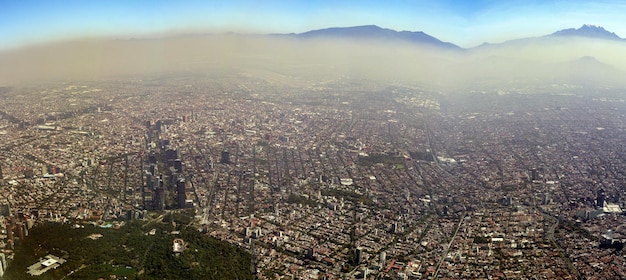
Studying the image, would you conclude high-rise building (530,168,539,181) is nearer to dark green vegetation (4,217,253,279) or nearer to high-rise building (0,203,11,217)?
dark green vegetation (4,217,253,279)

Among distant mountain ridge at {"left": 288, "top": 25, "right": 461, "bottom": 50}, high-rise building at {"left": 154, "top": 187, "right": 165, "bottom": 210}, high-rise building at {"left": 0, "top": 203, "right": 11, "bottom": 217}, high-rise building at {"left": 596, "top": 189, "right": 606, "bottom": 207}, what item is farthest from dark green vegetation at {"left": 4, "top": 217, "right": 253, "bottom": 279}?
distant mountain ridge at {"left": 288, "top": 25, "right": 461, "bottom": 50}

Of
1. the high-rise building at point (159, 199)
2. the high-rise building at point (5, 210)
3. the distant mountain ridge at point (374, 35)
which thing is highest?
the distant mountain ridge at point (374, 35)

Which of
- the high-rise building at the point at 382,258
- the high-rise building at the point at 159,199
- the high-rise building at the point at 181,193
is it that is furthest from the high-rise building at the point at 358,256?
the high-rise building at the point at 159,199

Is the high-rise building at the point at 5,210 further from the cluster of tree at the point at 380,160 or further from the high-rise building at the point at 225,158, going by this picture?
the cluster of tree at the point at 380,160

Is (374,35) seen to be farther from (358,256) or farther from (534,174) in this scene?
(358,256)

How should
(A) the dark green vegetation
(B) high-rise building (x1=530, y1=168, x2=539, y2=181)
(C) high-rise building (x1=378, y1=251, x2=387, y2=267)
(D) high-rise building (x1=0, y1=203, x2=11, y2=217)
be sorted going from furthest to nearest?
(B) high-rise building (x1=530, y1=168, x2=539, y2=181), (D) high-rise building (x1=0, y1=203, x2=11, y2=217), (C) high-rise building (x1=378, y1=251, x2=387, y2=267), (A) the dark green vegetation
